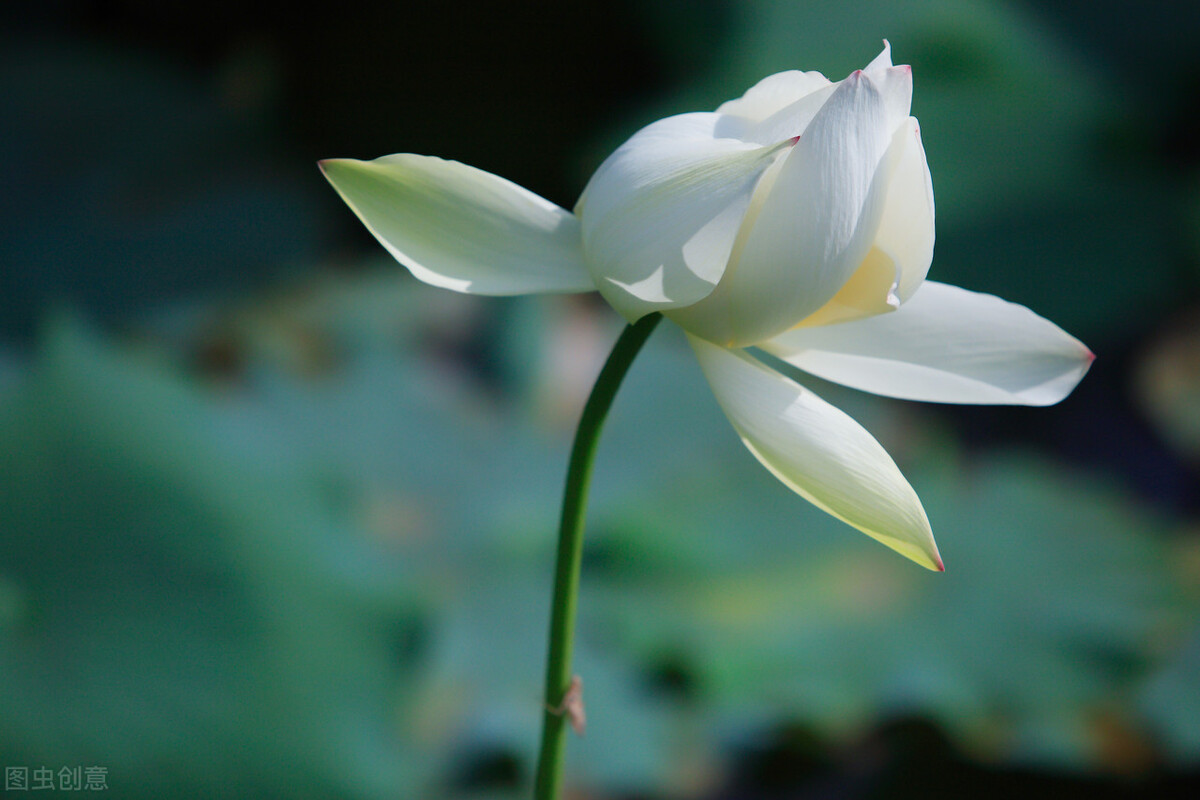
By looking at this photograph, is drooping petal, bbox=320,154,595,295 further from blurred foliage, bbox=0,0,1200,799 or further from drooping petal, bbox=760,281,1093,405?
blurred foliage, bbox=0,0,1200,799

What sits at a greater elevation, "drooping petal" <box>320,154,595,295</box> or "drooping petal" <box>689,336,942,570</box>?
"drooping petal" <box>320,154,595,295</box>

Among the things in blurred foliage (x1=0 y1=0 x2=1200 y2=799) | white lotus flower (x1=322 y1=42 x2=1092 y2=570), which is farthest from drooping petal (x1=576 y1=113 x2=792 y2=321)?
blurred foliage (x1=0 y1=0 x2=1200 y2=799)

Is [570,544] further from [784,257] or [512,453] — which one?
[512,453]

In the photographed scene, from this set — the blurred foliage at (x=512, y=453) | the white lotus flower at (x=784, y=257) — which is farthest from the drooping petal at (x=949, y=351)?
the blurred foliage at (x=512, y=453)

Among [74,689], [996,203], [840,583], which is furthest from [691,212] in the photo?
[996,203]

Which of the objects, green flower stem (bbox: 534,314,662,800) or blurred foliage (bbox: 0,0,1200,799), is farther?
blurred foliage (bbox: 0,0,1200,799)

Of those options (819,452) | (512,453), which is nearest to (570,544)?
(819,452)

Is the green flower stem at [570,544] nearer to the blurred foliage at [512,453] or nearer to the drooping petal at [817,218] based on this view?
the drooping petal at [817,218]
